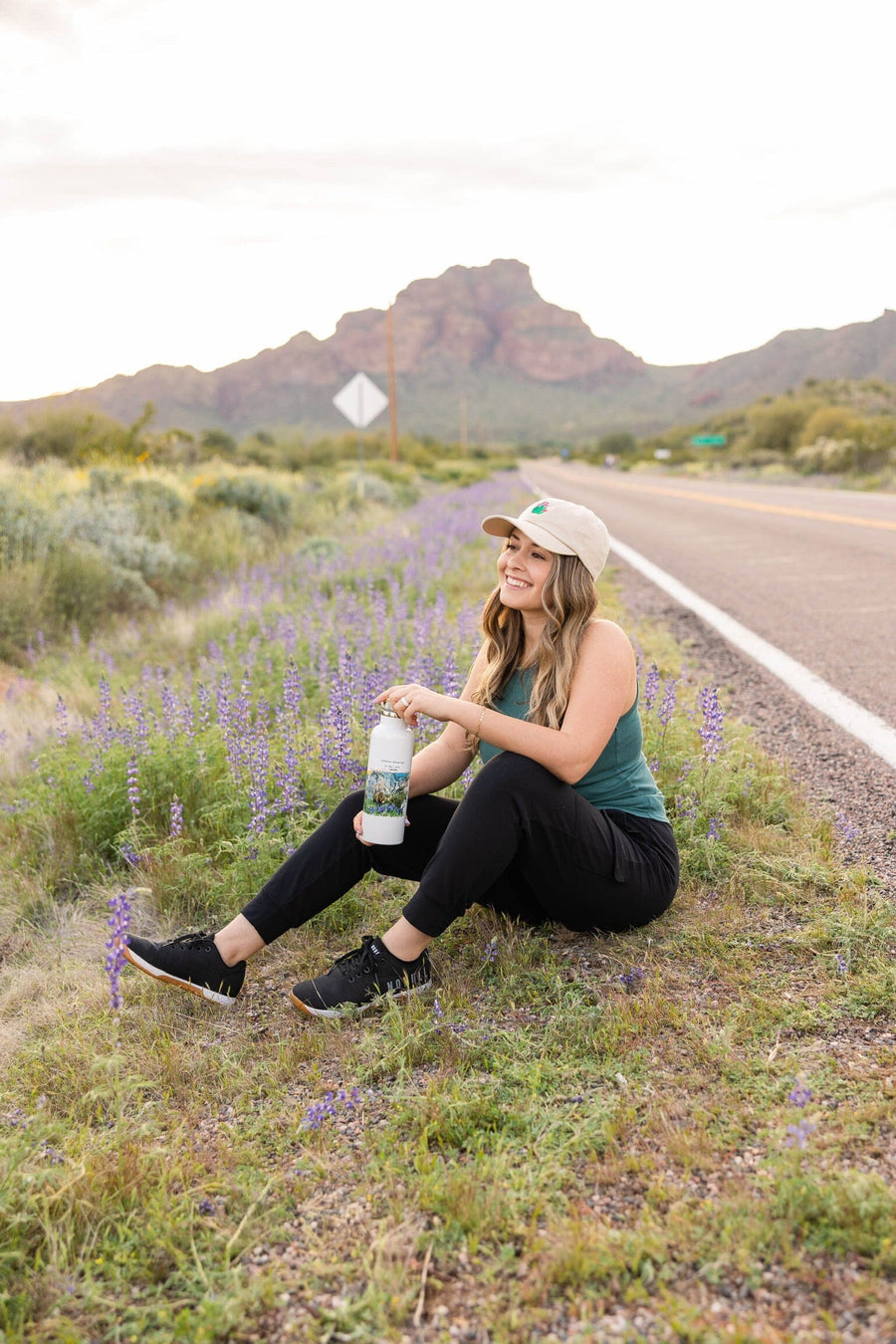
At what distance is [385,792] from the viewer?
2.96 m

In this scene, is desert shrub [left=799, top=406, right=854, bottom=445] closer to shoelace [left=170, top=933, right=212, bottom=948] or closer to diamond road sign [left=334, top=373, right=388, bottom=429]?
diamond road sign [left=334, top=373, right=388, bottom=429]

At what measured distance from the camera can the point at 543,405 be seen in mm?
168750

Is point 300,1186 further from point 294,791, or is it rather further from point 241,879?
point 294,791

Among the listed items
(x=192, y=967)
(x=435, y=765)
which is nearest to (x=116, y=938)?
(x=192, y=967)

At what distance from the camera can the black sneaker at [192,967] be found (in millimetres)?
2973

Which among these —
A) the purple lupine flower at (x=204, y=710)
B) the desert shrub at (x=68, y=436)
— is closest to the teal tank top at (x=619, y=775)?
the purple lupine flower at (x=204, y=710)

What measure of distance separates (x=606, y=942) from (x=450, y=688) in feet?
4.88

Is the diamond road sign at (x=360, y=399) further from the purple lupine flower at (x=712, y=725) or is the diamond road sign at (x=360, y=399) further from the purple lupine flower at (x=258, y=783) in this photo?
the purple lupine flower at (x=712, y=725)

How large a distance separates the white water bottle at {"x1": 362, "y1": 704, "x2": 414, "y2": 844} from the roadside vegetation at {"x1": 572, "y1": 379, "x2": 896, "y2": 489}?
80.4ft

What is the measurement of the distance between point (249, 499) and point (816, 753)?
1280 cm

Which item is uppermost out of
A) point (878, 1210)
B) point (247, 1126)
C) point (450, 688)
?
point (450, 688)

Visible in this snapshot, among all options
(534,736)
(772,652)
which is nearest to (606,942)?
(534,736)

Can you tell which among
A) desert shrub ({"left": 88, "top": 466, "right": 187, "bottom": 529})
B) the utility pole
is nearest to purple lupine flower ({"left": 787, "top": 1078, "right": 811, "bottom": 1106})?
desert shrub ({"left": 88, "top": 466, "right": 187, "bottom": 529})

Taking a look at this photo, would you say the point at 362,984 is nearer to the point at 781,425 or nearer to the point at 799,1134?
the point at 799,1134
